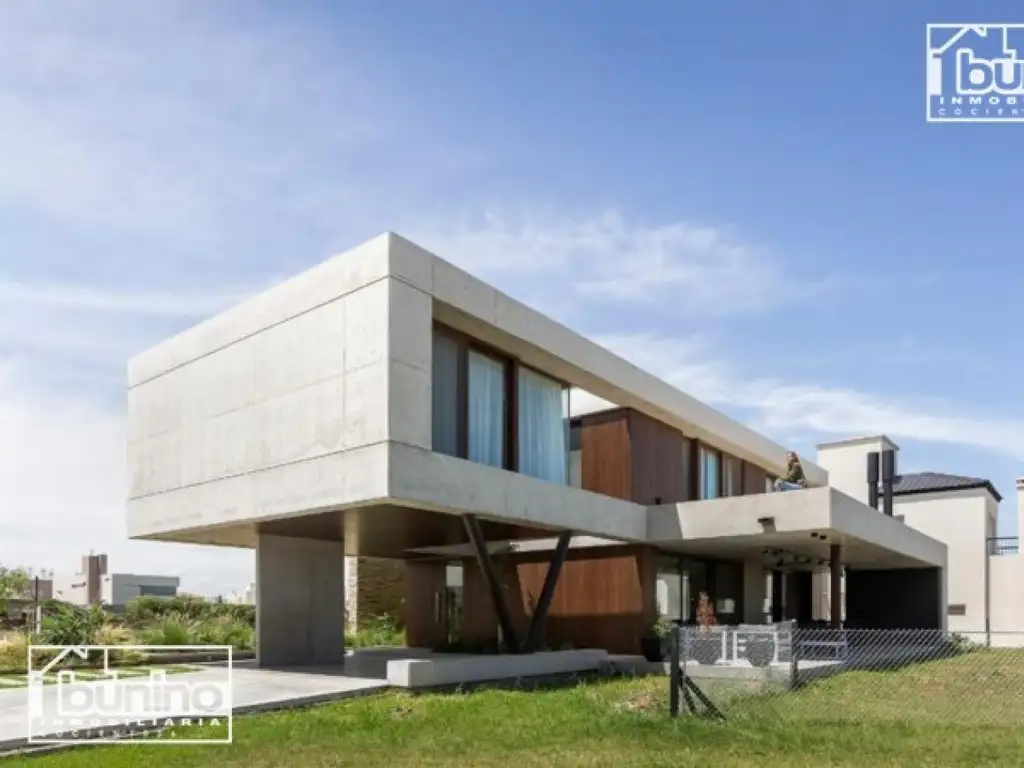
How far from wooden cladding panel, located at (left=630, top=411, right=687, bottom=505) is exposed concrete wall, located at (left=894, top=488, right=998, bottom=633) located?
15.3 meters

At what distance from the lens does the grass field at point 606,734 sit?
10.7m

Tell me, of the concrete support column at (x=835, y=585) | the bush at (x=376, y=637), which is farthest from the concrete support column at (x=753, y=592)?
the bush at (x=376, y=637)

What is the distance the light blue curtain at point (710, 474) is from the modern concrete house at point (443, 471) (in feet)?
0.36

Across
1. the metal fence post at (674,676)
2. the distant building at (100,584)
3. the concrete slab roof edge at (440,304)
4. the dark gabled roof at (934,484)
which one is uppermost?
the concrete slab roof edge at (440,304)

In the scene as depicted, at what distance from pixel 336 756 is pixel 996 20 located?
14272mm

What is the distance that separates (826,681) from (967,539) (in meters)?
20.8

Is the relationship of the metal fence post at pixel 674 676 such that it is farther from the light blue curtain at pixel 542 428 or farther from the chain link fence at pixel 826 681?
the light blue curtain at pixel 542 428

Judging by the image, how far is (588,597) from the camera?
2397 cm

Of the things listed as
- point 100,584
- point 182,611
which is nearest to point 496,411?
point 182,611

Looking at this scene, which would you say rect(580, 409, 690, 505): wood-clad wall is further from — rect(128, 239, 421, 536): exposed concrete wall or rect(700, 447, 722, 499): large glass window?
rect(128, 239, 421, 536): exposed concrete wall

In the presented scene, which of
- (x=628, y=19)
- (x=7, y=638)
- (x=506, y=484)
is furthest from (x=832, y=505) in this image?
(x=7, y=638)

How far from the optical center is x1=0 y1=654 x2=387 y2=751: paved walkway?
44.5 feet

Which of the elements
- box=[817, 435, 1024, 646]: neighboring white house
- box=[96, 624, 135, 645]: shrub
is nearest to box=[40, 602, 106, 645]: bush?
box=[96, 624, 135, 645]: shrub

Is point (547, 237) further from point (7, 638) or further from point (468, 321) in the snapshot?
point (7, 638)
